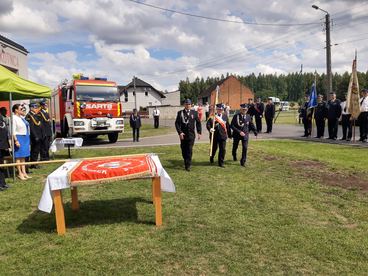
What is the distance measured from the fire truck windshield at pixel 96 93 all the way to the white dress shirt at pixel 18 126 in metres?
8.00

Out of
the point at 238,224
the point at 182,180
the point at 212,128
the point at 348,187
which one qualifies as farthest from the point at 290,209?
the point at 212,128

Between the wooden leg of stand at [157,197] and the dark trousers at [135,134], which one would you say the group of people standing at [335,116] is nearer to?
the dark trousers at [135,134]

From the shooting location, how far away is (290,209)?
21.2 feet

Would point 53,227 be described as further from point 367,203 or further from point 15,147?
point 367,203

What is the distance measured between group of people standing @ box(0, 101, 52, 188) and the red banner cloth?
3921 mm

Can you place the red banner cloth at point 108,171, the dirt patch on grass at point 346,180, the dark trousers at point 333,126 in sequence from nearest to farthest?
the red banner cloth at point 108,171 < the dirt patch on grass at point 346,180 < the dark trousers at point 333,126

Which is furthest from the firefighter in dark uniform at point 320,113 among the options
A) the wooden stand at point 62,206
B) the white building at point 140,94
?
the white building at point 140,94

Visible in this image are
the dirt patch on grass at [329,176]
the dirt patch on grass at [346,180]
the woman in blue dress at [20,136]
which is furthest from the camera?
the woman in blue dress at [20,136]

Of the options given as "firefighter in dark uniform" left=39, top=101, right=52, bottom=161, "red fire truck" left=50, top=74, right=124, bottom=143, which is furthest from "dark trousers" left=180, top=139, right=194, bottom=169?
"red fire truck" left=50, top=74, right=124, bottom=143

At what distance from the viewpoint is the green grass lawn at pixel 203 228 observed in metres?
4.40

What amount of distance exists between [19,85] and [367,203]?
8309 millimetres

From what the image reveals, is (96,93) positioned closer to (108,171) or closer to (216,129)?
(216,129)

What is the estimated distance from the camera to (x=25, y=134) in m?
9.57

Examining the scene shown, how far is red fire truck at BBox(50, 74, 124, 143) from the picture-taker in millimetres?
17275
